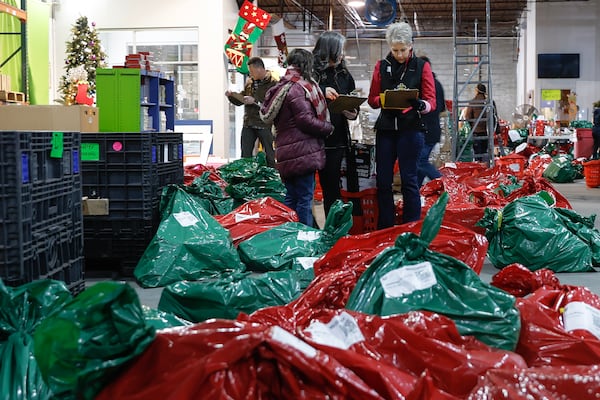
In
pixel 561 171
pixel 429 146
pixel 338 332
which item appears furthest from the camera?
pixel 561 171

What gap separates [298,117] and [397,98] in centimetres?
58

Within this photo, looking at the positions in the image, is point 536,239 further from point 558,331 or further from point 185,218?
point 558,331

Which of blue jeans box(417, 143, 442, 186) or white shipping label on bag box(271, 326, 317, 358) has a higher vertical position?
blue jeans box(417, 143, 442, 186)

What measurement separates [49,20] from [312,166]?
9.14 metres

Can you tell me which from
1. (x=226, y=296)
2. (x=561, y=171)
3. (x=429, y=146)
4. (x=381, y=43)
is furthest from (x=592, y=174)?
(x=381, y=43)

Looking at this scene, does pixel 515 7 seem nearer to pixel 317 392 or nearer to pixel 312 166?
pixel 312 166

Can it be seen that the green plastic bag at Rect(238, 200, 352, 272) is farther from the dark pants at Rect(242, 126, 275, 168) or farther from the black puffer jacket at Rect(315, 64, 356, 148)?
the dark pants at Rect(242, 126, 275, 168)

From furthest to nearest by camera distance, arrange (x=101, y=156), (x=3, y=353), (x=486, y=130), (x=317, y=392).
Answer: (x=486, y=130) → (x=101, y=156) → (x=3, y=353) → (x=317, y=392)

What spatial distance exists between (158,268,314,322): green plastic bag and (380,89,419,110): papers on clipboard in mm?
2071

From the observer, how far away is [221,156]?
12938 mm

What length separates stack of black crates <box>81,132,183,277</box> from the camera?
14.5 feet

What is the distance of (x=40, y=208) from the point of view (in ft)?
9.30

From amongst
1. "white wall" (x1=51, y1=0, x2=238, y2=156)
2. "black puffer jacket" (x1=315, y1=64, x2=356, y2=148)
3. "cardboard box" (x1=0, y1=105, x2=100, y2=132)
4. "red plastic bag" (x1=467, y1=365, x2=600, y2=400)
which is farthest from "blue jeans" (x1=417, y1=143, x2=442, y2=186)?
"white wall" (x1=51, y1=0, x2=238, y2=156)

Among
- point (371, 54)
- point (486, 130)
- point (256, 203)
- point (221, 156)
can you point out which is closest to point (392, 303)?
point (256, 203)
